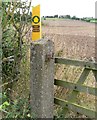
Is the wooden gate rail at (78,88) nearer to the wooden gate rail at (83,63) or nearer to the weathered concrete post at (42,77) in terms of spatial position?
the wooden gate rail at (83,63)

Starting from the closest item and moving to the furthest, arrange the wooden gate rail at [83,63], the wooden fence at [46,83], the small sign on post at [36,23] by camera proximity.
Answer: the wooden gate rail at [83,63] < the wooden fence at [46,83] < the small sign on post at [36,23]

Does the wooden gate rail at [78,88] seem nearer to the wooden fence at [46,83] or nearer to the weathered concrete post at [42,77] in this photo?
the wooden fence at [46,83]

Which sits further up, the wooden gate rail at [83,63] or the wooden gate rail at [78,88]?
the wooden gate rail at [83,63]

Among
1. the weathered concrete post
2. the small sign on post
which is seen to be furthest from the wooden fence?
the small sign on post

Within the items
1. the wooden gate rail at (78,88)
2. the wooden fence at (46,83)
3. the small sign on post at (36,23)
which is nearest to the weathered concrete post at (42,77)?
the wooden fence at (46,83)

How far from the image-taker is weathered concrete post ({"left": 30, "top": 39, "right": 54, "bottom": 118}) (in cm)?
434

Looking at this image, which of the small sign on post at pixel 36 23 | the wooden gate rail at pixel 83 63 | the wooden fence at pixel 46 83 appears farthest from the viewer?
the small sign on post at pixel 36 23

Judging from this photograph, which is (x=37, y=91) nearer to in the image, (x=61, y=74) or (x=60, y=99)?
(x=60, y=99)

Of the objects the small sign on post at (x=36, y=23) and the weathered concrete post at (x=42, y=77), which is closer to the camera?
the weathered concrete post at (x=42, y=77)

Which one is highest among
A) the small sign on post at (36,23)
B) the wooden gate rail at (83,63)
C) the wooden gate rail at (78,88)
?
the small sign on post at (36,23)

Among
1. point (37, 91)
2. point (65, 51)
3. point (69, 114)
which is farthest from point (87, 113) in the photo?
point (65, 51)

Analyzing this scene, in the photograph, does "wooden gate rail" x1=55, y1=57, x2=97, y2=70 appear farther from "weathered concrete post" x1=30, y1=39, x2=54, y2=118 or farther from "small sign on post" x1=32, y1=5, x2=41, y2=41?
"small sign on post" x1=32, y1=5, x2=41, y2=41

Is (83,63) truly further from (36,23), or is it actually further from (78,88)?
(36,23)

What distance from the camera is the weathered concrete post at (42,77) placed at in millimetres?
4344
